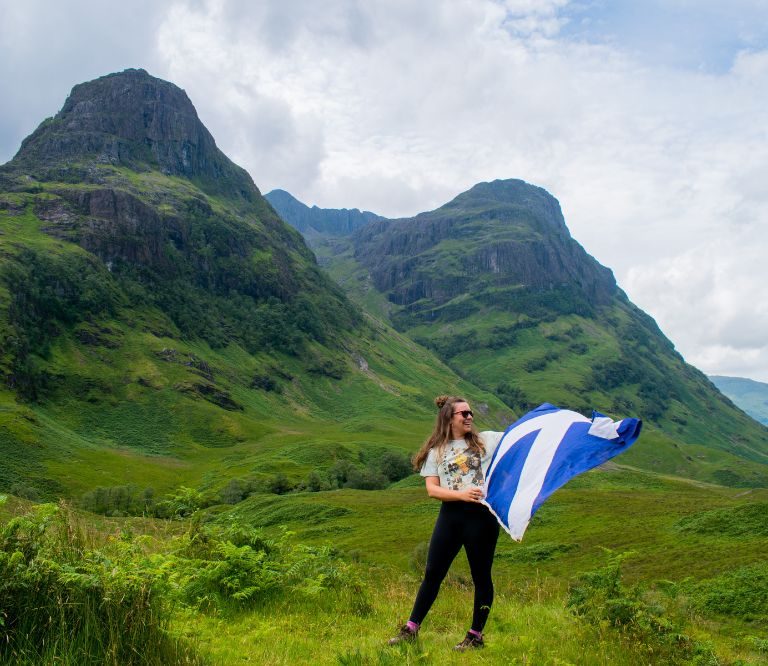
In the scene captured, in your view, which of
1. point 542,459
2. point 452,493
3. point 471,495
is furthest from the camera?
point 542,459

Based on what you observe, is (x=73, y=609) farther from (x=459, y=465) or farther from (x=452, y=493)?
(x=459, y=465)

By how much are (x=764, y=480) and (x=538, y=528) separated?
163166mm

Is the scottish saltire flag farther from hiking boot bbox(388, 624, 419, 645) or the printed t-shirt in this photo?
hiking boot bbox(388, 624, 419, 645)

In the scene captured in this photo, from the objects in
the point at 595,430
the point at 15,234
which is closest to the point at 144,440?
the point at 15,234

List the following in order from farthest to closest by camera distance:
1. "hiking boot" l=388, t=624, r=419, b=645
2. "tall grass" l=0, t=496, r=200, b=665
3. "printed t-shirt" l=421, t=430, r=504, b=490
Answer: "printed t-shirt" l=421, t=430, r=504, b=490
"hiking boot" l=388, t=624, r=419, b=645
"tall grass" l=0, t=496, r=200, b=665

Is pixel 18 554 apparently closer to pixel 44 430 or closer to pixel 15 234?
pixel 44 430

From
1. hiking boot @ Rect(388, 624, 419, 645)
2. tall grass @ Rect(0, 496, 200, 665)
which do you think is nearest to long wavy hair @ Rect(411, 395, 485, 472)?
Result: hiking boot @ Rect(388, 624, 419, 645)

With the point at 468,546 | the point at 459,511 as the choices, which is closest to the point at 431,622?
the point at 468,546

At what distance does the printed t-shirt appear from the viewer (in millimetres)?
8945

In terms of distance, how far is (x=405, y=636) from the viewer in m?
8.66

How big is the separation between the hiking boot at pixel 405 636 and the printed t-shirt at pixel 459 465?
2207 millimetres

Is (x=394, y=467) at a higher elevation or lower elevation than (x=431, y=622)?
lower

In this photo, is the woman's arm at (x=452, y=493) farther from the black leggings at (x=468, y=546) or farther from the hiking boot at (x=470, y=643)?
the hiking boot at (x=470, y=643)

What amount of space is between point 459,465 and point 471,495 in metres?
0.63
